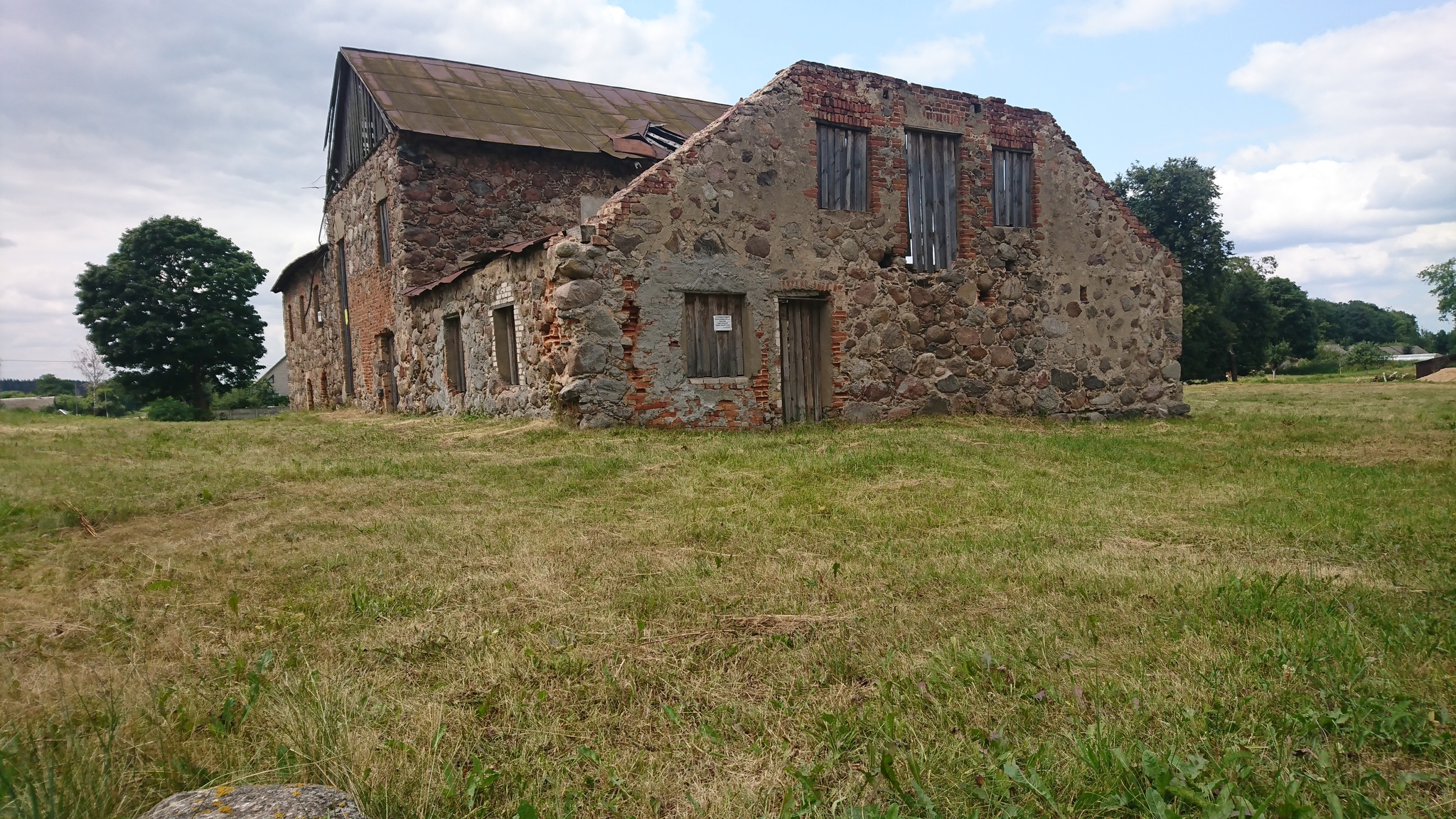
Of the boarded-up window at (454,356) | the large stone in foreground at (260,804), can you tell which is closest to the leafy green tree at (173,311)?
the boarded-up window at (454,356)

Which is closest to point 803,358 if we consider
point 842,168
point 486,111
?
point 842,168

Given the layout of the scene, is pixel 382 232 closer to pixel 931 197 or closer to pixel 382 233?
pixel 382 233

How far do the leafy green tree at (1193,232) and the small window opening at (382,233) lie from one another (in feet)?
103

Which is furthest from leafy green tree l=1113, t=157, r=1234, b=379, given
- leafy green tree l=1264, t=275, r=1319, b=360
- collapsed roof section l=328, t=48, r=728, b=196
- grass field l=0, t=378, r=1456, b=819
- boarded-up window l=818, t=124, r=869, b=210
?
grass field l=0, t=378, r=1456, b=819

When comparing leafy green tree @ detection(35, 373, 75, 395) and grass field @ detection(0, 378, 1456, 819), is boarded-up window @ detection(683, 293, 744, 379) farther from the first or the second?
leafy green tree @ detection(35, 373, 75, 395)

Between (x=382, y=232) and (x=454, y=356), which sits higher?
(x=382, y=232)

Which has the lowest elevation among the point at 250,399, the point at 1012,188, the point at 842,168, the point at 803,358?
the point at 250,399

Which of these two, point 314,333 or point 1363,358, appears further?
point 1363,358

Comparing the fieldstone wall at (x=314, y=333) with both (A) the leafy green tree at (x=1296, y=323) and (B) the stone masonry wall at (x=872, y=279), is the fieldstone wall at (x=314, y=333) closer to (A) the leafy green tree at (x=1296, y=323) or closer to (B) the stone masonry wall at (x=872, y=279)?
(B) the stone masonry wall at (x=872, y=279)

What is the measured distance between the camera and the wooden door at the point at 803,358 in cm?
1116

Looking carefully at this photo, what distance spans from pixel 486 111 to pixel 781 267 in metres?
8.72

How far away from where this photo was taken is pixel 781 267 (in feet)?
35.4

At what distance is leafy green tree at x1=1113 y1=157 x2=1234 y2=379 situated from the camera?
3516 cm

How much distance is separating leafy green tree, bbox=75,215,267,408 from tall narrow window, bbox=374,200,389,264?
64.4 feet
